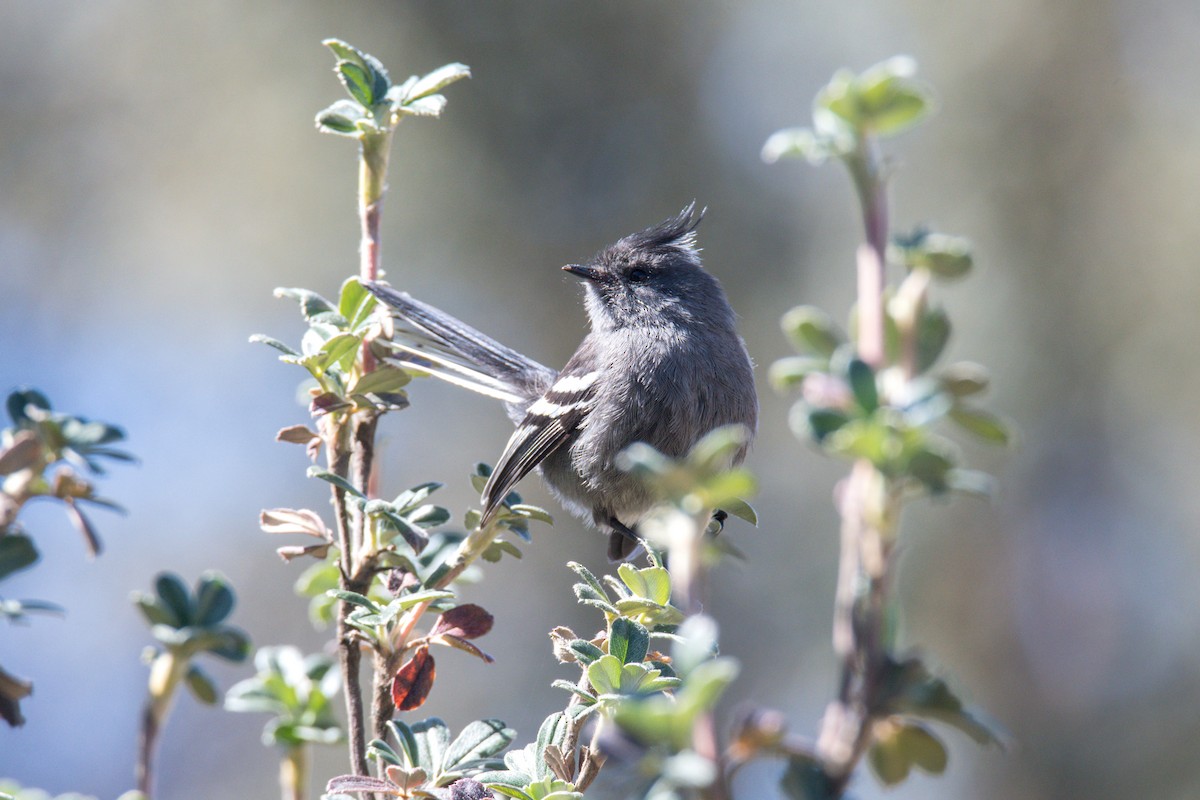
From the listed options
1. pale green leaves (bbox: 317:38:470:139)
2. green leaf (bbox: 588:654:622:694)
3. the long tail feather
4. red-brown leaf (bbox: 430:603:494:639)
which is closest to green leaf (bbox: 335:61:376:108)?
pale green leaves (bbox: 317:38:470:139)

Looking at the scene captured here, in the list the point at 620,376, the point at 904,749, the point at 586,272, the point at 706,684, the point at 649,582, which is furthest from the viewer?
the point at 586,272

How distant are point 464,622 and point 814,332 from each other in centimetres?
74

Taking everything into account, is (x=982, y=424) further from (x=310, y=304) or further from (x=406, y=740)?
(x=310, y=304)

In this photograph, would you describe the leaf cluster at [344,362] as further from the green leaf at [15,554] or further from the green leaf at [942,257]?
the green leaf at [942,257]

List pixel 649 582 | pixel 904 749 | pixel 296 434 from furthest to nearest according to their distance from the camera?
pixel 296 434 < pixel 649 582 < pixel 904 749

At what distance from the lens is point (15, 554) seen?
3.11ft

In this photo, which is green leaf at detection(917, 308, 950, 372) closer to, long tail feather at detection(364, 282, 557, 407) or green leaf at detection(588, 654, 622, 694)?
green leaf at detection(588, 654, 622, 694)

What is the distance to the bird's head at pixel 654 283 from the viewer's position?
11.3 feet

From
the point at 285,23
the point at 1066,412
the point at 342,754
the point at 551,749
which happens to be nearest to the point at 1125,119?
the point at 1066,412

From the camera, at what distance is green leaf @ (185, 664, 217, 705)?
995mm

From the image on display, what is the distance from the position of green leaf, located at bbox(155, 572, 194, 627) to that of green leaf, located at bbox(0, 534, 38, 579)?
0.11 m

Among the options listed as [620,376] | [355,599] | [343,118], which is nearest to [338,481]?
[355,599]

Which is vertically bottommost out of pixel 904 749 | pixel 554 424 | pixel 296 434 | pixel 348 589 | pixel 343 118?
pixel 904 749

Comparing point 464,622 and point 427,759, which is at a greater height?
point 464,622
